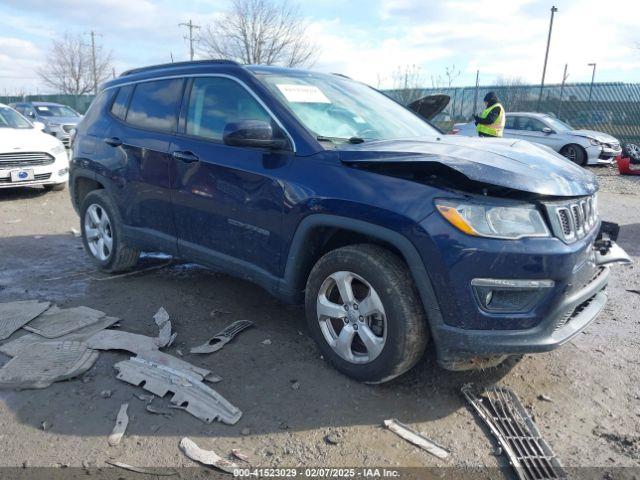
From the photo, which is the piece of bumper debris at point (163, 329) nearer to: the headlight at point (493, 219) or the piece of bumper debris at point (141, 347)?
the piece of bumper debris at point (141, 347)

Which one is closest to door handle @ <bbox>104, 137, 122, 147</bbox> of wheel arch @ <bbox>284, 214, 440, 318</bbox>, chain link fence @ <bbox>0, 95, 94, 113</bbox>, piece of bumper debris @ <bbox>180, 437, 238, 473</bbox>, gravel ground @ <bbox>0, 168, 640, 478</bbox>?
gravel ground @ <bbox>0, 168, 640, 478</bbox>

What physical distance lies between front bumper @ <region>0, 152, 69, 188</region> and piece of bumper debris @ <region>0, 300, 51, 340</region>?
16.4 ft

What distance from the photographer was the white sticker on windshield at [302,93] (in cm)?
337

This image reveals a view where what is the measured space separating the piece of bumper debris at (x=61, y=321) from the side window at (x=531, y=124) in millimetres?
13233

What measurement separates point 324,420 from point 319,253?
1001 mm

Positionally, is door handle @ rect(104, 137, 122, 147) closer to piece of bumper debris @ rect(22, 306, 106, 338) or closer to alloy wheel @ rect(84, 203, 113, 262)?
alloy wheel @ rect(84, 203, 113, 262)

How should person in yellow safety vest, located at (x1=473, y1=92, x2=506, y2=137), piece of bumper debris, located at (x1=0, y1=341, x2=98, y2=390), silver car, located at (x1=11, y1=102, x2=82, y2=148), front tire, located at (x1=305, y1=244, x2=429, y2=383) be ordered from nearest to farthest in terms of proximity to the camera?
front tire, located at (x1=305, y1=244, x2=429, y2=383) → piece of bumper debris, located at (x1=0, y1=341, x2=98, y2=390) → person in yellow safety vest, located at (x1=473, y1=92, x2=506, y2=137) → silver car, located at (x1=11, y1=102, x2=82, y2=148)

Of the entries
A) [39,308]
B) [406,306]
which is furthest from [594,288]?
[39,308]

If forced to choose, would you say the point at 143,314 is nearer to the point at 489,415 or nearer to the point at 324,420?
the point at 324,420

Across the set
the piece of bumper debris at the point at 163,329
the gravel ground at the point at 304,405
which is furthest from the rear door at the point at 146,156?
the gravel ground at the point at 304,405

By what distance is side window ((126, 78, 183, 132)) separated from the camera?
3971mm

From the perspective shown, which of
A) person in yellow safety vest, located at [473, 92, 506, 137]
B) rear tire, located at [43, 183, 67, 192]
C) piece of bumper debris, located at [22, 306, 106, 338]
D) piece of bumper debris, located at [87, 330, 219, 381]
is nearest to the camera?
piece of bumper debris, located at [87, 330, 219, 381]

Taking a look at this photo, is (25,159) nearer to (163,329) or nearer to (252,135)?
(163,329)

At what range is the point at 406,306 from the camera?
104 inches
